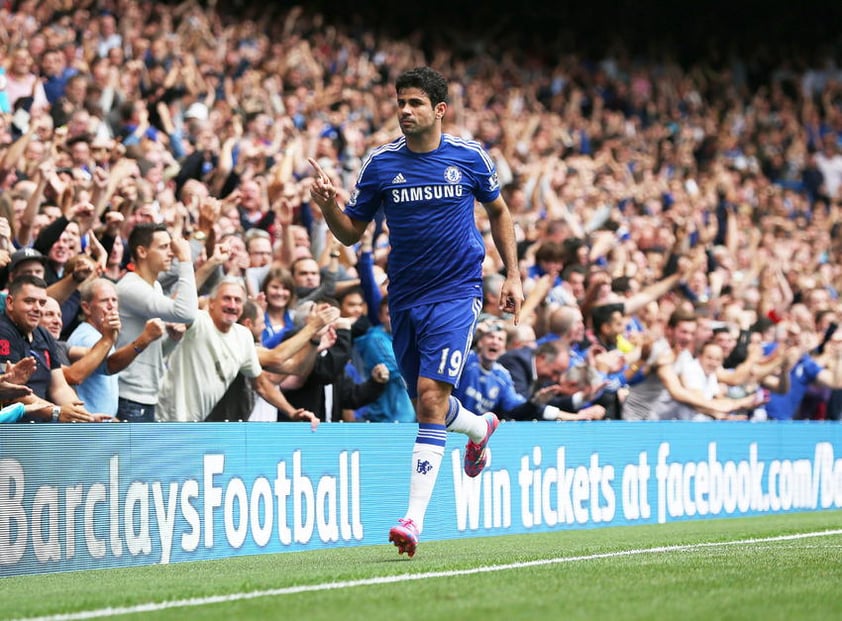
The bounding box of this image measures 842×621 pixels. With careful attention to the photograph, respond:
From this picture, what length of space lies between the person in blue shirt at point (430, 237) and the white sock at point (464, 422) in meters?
0.01

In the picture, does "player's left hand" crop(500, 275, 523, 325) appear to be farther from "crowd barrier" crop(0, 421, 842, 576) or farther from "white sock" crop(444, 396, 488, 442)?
"crowd barrier" crop(0, 421, 842, 576)

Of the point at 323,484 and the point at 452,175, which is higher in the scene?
the point at 452,175

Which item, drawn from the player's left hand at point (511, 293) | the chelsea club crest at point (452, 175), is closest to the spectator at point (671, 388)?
the player's left hand at point (511, 293)

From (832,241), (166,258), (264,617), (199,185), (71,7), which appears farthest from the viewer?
(832,241)

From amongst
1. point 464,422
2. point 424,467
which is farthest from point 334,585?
point 464,422

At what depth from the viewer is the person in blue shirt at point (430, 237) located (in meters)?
8.22

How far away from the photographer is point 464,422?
8727mm

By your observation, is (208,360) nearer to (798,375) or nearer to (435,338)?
(435,338)

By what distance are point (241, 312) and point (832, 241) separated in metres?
16.9

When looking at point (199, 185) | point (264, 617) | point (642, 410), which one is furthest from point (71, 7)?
point (264, 617)

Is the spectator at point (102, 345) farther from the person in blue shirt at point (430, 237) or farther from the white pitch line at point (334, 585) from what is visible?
the white pitch line at point (334, 585)

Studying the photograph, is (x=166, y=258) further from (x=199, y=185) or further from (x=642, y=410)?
(x=642, y=410)

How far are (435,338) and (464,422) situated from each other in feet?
2.28

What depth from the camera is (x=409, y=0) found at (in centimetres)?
3116
